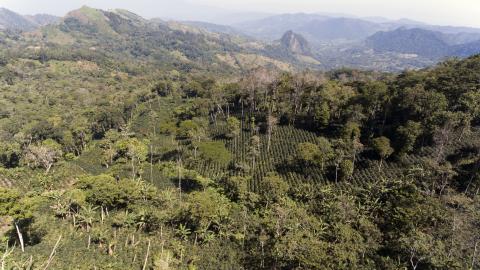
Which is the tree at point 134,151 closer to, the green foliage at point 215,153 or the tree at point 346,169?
the green foliage at point 215,153

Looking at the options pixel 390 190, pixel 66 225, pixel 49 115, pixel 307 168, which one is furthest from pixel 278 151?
pixel 49 115

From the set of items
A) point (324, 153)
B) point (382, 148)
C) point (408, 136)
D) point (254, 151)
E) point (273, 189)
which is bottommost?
point (273, 189)

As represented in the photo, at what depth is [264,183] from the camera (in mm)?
50250

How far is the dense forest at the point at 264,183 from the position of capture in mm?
35625

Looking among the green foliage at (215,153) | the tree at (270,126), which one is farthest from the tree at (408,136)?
the green foliage at (215,153)

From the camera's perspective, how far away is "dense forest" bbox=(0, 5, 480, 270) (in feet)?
117

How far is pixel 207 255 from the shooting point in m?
39.2

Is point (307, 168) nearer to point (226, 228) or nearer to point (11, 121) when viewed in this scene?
point (226, 228)

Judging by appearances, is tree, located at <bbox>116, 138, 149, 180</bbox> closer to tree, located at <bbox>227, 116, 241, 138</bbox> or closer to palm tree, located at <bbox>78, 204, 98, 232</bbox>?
palm tree, located at <bbox>78, 204, 98, 232</bbox>

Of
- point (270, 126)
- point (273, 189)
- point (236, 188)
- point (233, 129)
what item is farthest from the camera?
point (233, 129)

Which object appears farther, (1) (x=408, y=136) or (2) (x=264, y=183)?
(1) (x=408, y=136)

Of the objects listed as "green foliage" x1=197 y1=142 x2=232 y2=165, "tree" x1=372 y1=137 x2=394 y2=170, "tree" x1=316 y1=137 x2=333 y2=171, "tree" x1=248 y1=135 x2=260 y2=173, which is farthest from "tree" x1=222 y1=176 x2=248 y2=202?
"tree" x1=372 y1=137 x2=394 y2=170

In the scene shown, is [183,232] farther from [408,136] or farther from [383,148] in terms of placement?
[408,136]

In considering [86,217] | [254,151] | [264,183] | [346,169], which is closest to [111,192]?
[86,217]
